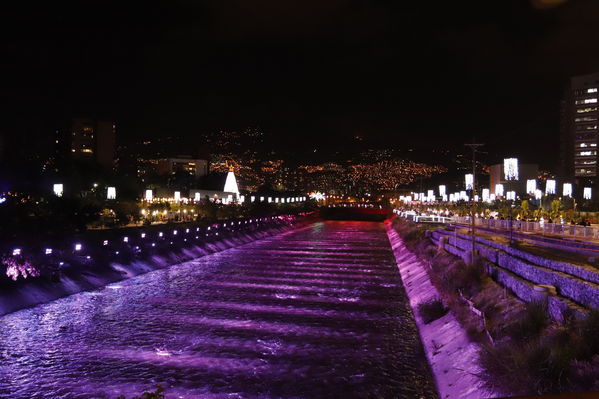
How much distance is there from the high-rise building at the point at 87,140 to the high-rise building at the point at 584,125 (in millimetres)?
107869

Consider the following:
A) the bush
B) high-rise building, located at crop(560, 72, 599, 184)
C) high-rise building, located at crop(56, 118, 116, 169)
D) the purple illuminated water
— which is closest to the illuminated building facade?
high-rise building, located at crop(56, 118, 116, 169)

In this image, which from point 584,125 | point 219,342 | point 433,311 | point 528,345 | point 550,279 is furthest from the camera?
point 584,125

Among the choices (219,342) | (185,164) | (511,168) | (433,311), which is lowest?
(219,342)

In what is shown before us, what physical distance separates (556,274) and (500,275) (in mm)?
3791

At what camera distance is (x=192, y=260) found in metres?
36.2

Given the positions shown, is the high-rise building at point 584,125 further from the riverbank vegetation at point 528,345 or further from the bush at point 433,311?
the riverbank vegetation at point 528,345

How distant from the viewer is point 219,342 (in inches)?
609

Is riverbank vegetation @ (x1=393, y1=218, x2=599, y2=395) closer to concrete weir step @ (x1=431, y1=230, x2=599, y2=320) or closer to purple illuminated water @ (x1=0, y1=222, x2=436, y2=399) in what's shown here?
concrete weir step @ (x1=431, y1=230, x2=599, y2=320)

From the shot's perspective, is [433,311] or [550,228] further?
[550,228]

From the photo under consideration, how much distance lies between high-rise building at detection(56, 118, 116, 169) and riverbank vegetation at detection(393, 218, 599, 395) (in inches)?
4208

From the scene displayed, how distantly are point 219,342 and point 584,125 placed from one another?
12301 cm

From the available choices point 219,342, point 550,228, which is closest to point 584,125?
point 550,228

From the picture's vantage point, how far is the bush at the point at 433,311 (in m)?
16.9

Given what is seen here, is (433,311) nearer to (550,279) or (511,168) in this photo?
(550,279)
